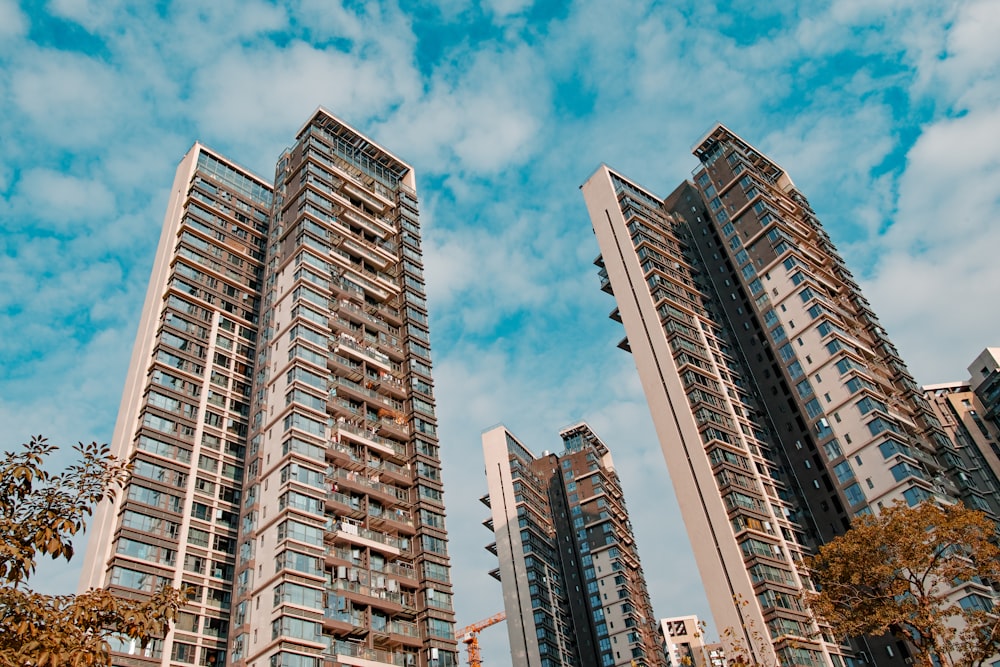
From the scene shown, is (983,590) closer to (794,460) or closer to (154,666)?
(794,460)

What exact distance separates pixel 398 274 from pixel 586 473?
6703 cm

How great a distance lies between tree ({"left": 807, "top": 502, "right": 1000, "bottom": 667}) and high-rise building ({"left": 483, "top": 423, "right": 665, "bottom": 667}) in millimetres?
81517

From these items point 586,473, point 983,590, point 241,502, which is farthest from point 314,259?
point 586,473

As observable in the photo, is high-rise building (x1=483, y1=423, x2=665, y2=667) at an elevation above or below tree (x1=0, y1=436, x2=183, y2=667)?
above

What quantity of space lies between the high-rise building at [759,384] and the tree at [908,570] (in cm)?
2891

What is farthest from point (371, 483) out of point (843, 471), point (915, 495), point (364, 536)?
point (915, 495)

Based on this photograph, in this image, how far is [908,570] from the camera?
125 feet

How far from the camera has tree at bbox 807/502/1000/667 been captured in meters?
34.3

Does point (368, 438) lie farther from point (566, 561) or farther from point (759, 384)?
point (566, 561)

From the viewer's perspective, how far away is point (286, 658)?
50500 millimetres

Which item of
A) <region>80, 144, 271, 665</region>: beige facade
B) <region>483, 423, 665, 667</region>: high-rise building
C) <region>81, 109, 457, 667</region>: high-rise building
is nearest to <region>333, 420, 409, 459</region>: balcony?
<region>81, 109, 457, 667</region>: high-rise building

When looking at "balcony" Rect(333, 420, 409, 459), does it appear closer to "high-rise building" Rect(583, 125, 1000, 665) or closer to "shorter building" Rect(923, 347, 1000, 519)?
"high-rise building" Rect(583, 125, 1000, 665)

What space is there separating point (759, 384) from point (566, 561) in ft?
191

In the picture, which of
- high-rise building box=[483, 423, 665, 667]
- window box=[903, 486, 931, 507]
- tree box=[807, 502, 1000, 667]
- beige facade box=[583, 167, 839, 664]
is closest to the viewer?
tree box=[807, 502, 1000, 667]
